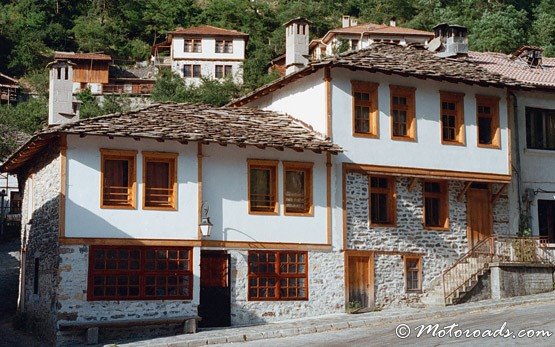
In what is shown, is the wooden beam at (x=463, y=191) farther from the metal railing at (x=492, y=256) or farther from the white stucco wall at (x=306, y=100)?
the white stucco wall at (x=306, y=100)

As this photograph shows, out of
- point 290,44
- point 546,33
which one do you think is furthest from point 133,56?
point 290,44

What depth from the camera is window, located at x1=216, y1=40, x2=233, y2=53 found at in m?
83.9

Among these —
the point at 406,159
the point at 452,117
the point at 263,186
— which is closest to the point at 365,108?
the point at 406,159

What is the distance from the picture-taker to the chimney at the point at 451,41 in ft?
103

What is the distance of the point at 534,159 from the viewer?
30.5 metres

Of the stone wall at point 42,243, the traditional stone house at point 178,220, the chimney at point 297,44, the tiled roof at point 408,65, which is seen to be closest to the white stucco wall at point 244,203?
the traditional stone house at point 178,220

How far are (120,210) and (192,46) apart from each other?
2421 inches

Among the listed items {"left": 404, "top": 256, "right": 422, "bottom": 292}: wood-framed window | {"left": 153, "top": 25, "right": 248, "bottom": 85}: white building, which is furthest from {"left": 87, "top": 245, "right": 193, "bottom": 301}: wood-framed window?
{"left": 153, "top": 25, "right": 248, "bottom": 85}: white building

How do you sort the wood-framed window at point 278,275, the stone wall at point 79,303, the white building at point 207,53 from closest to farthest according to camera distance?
1. the stone wall at point 79,303
2. the wood-framed window at point 278,275
3. the white building at point 207,53

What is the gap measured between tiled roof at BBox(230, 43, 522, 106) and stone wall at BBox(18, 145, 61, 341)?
7318 millimetres

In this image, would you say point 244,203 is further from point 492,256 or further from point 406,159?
point 492,256

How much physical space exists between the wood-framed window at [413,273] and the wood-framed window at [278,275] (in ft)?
10.6

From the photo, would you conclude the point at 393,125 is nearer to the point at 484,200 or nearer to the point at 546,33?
the point at 484,200

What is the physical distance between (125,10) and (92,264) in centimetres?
8259
